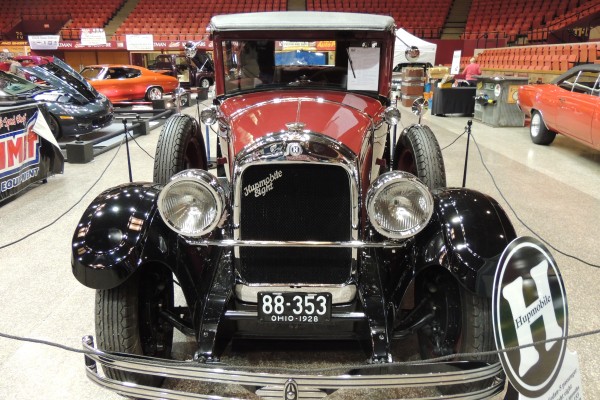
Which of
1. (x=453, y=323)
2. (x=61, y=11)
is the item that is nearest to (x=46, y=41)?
(x=61, y=11)

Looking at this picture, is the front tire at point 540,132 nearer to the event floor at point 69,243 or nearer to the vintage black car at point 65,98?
the event floor at point 69,243

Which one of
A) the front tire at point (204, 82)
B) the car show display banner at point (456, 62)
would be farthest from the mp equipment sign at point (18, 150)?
the front tire at point (204, 82)

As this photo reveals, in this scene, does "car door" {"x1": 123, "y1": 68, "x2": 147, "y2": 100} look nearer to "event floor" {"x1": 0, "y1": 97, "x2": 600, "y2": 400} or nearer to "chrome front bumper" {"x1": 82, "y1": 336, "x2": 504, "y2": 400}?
"event floor" {"x1": 0, "y1": 97, "x2": 600, "y2": 400}

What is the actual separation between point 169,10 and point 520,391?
23.5 meters

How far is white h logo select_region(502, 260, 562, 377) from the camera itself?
167 cm

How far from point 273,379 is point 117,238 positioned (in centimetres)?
87

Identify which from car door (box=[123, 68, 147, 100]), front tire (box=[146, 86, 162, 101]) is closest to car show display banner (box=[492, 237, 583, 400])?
car door (box=[123, 68, 147, 100])

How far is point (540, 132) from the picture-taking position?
25.8 ft

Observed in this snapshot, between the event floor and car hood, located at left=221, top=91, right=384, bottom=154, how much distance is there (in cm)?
146

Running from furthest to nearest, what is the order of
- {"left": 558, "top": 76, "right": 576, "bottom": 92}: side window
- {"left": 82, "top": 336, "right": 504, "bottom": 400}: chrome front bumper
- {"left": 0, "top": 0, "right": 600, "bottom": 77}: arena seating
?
{"left": 0, "top": 0, "right": 600, "bottom": 77}: arena seating → {"left": 558, "top": 76, "right": 576, "bottom": 92}: side window → {"left": 82, "top": 336, "right": 504, "bottom": 400}: chrome front bumper

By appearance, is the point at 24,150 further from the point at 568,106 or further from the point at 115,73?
the point at 115,73

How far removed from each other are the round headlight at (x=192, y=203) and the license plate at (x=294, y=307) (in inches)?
14.9

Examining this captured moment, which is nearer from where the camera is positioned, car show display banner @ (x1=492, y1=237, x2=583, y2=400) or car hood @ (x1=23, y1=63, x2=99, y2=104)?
car show display banner @ (x1=492, y1=237, x2=583, y2=400)

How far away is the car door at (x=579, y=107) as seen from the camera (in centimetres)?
619
